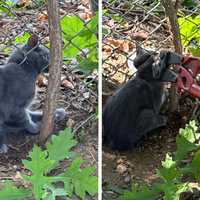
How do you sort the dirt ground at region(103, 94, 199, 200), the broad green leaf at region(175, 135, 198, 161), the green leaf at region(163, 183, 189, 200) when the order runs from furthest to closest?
the dirt ground at region(103, 94, 199, 200) → the broad green leaf at region(175, 135, 198, 161) → the green leaf at region(163, 183, 189, 200)

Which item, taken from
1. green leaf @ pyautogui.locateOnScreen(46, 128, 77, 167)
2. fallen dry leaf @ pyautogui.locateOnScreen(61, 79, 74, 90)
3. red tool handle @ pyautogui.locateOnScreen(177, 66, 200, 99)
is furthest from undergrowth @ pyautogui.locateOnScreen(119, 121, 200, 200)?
fallen dry leaf @ pyautogui.locateOnScreen(61, 79, 74, 90)

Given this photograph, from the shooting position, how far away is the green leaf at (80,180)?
1.83 m

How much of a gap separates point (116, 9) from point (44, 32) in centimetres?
33

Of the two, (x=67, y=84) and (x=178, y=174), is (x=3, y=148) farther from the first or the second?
(x=178, y=174)

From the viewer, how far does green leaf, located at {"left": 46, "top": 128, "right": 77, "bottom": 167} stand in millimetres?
1871

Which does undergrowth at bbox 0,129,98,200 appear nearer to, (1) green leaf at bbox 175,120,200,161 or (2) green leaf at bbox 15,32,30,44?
(1) green leaf at bbox 175,120,200,161

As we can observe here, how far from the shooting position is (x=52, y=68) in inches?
78.7

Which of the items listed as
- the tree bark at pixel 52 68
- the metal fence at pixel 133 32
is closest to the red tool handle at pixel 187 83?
the metal fence at pixel 133 32

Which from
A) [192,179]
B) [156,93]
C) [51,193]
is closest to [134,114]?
[156,93]

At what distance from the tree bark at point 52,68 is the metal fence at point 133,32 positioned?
366 millimetres

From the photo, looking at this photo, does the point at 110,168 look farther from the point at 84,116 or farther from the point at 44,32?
the point at 44,32

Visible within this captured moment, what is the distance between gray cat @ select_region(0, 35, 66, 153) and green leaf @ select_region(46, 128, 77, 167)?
264 mm

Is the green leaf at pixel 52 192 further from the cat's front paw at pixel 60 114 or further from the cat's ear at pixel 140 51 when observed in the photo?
the cat's ear at pixel 140 51

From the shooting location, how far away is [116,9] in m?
2.51
